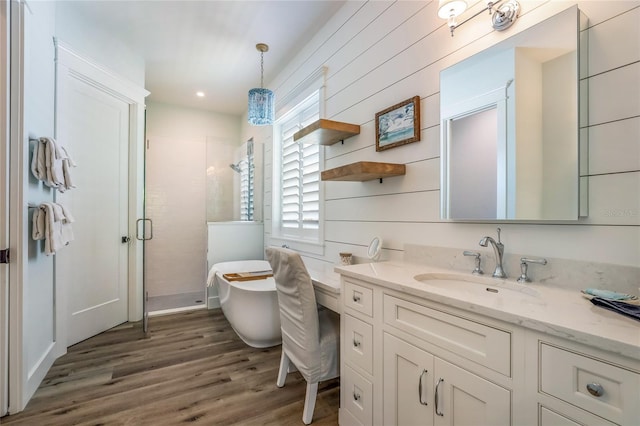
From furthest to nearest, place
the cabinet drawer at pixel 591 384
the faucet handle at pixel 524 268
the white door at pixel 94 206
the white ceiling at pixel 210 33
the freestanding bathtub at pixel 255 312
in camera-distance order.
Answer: the white door at pixel 94 206, the freestanding bathtub at pixel 255 312, the white ceiling at pixel 210 33, the faucet handle at pixel 524 268, the cabinet drawer at pixel 591 384

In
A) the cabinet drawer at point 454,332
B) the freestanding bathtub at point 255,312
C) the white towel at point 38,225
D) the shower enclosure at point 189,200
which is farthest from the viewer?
the shower enclosure at point 189,200

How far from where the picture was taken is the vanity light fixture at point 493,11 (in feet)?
4.47

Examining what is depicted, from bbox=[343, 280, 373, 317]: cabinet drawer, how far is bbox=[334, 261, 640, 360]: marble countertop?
0.25 ft

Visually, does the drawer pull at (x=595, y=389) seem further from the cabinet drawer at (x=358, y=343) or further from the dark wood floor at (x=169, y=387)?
the dark wood floor at (x=169, y=387)

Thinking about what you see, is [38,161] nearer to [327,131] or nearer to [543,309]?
[327,131]

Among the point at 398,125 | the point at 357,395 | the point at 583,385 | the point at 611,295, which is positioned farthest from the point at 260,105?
the point at 583,385

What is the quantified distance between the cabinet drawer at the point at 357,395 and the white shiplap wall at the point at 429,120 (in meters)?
0.76

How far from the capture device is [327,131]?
90.6 inches

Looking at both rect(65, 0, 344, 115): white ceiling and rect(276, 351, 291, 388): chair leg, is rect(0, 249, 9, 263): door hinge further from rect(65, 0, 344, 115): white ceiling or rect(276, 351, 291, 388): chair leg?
rect(65, 0, 344, 115): white ceiling

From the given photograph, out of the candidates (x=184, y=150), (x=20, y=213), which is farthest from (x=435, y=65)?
(x=184, y=150)

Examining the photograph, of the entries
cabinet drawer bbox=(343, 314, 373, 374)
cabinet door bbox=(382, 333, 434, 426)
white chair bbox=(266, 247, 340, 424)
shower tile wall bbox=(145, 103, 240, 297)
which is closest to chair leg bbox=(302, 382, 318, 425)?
white chair bbox=(266, 247, 340, 424)

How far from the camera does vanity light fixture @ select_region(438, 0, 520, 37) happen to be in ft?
4.47

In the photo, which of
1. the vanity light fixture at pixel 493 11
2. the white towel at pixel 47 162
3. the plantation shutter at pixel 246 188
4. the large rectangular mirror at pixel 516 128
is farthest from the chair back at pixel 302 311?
the plantation shutter at pixel 246 188

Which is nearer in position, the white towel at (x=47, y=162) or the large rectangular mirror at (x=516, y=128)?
the large rectangular mirror at (x=516, y=128)
